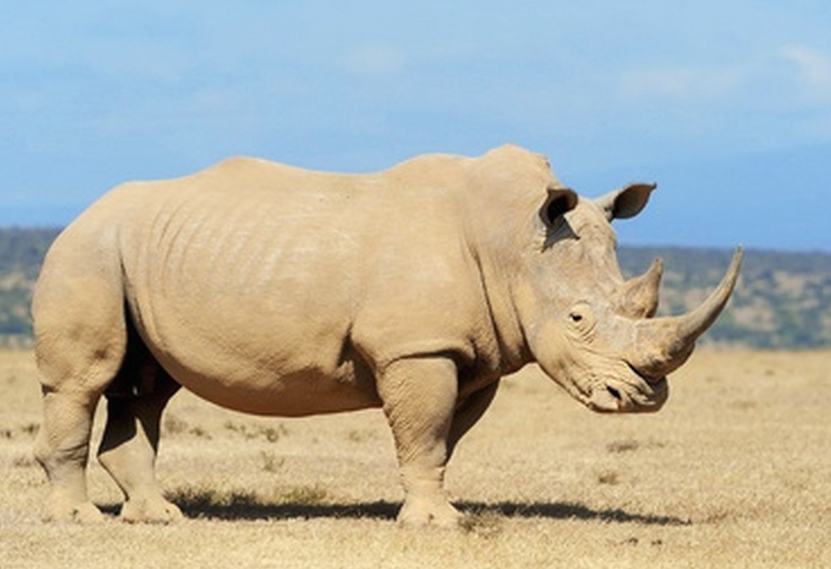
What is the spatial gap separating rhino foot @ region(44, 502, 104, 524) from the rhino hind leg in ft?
0.84

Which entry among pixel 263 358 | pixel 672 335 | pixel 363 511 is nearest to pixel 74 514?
pixel 263 358

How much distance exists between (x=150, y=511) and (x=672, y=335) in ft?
11.6

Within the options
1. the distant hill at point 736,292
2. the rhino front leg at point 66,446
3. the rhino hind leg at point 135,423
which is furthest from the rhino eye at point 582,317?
the distant hill at point 736,292

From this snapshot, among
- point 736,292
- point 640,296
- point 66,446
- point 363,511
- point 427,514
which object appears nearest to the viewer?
point 640,296

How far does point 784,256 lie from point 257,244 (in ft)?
466

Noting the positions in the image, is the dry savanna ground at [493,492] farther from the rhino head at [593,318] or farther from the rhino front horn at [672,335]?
the rhino front horn at [672,335]

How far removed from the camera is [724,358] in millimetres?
38844

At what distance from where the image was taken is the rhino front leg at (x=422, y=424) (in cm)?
1241

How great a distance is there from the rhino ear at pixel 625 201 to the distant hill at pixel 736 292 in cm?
6668

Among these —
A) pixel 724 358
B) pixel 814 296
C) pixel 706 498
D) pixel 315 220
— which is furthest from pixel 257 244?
pixel 814 296

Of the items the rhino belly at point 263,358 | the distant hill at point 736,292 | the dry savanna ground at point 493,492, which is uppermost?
the rhino belly at point 263,358

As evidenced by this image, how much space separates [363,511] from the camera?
1361 centimetres

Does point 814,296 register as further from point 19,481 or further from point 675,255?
point 19,481

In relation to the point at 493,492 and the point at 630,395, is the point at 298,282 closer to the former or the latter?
the point at 630,395
